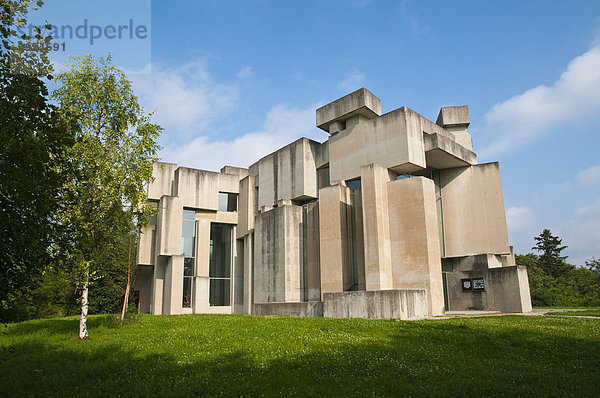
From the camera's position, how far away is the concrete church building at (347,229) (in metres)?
24.6

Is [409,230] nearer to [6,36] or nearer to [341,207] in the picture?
[341,207]

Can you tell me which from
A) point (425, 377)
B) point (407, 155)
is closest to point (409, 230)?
point (407, 155)

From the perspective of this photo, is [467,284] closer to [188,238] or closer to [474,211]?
[474,211]

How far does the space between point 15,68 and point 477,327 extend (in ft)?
48.8

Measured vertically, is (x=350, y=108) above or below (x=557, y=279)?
above

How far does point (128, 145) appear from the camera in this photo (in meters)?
18.8

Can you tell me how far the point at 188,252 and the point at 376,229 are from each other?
19.6 metres

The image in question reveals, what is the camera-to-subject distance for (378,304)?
784 inches

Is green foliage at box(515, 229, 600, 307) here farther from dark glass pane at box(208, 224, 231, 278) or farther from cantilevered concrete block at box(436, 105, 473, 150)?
dark glass pane at box(208, 224, 231, 278)

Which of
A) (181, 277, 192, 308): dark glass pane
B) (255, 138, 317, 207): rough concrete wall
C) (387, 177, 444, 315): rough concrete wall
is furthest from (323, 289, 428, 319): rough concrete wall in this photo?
(181, 277, 192, 308): dark glass pane

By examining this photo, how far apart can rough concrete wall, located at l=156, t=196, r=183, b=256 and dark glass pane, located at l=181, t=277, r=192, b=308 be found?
3.01 metres

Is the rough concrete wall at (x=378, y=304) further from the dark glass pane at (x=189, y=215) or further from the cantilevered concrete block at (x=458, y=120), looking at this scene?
the dark glass pane at (x=189, y=215)

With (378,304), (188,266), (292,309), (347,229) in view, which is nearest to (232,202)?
(188,266)

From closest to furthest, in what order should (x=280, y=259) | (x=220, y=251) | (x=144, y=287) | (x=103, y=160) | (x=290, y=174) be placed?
(x=103, y=160), (x=280, y=259), (x=290, y=174), (x=220, y=251), (x=144, y=287)
